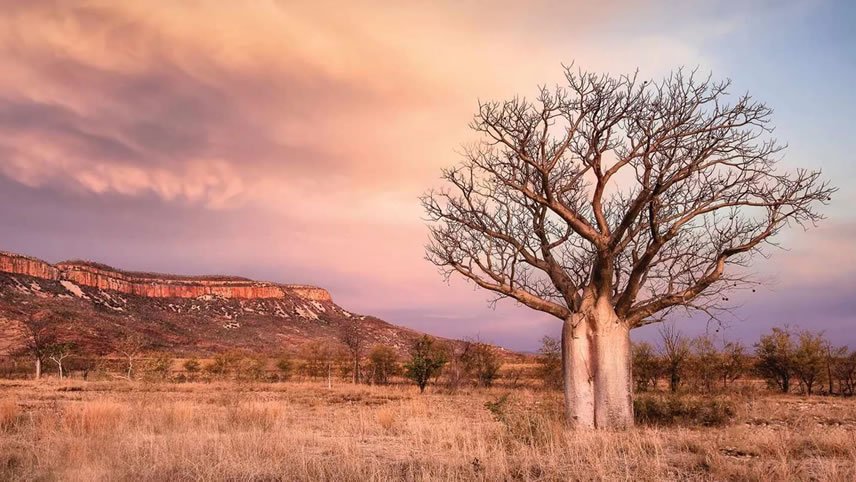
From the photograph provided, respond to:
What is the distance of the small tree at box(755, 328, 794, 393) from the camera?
31578 millimetres

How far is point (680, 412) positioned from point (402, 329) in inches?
4206

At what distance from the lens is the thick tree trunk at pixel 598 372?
10312 mm

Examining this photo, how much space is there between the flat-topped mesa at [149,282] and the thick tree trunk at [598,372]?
4096 inches

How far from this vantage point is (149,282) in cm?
11100

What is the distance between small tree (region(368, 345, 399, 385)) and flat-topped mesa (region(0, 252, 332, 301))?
76.6 metres

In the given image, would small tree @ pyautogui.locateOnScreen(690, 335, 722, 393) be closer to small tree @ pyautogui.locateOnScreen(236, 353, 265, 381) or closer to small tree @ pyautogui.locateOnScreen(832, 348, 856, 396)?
small tree @ pyautogui.locateOnScreen(832, 348, 856, 396)

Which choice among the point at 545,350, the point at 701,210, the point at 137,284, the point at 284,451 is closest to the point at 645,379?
the point at 545,350

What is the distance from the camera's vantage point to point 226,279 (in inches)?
4845

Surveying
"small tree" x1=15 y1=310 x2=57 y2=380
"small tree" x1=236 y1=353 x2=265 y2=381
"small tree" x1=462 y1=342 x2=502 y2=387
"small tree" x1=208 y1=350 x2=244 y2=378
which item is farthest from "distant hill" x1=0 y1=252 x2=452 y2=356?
"small tree" x1=462 y1=342 x2=502 y2=387

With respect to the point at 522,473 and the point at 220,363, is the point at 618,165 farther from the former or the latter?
the point at 220,363

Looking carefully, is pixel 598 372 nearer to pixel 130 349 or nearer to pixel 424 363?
pixel 424 363

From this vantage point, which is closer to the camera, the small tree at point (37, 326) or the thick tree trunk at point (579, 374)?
the thick tree trunk at point (579, 374)

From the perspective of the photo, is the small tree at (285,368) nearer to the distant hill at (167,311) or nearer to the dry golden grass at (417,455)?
the distant hill at (167,311)

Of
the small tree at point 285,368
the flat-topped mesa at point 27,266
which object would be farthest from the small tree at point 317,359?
the flat-topped mesa at point 27,266
